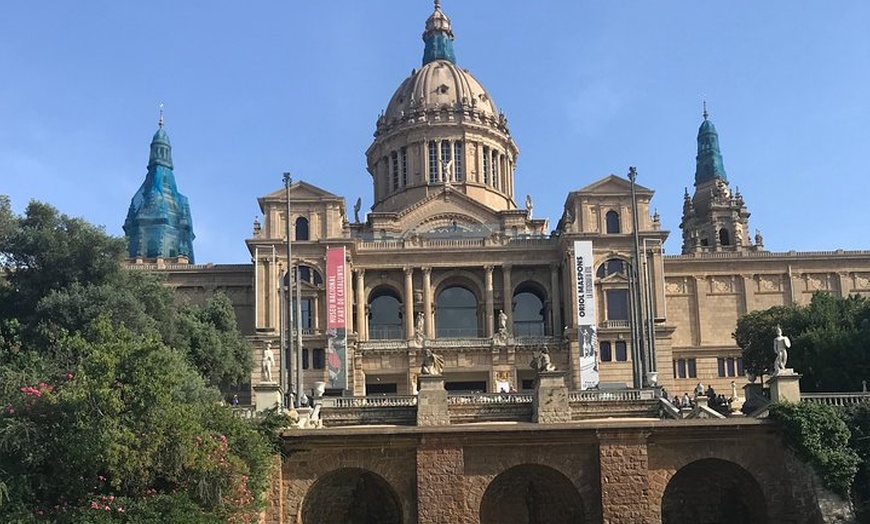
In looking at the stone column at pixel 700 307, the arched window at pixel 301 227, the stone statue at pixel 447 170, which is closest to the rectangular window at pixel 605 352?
the stone column at pixel 700 307

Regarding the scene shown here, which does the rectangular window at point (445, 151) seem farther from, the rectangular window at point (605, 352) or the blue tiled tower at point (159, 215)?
the blue tiled tower at point (159, 215)

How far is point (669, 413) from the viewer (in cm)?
4356

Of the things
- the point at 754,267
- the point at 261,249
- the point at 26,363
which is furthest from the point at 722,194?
the point at 26,363

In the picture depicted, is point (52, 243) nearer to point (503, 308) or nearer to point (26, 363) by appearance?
point (26, 363)

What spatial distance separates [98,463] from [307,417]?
499 inches

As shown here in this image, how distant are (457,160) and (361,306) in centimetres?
1962

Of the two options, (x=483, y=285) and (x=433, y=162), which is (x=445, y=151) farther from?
(x=483, y=285)

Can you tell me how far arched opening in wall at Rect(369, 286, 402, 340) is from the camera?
77750 mm

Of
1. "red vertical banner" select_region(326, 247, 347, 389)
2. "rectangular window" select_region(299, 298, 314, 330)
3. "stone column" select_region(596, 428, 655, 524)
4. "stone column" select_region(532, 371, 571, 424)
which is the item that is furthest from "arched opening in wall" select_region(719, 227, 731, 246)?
"stone column" select_region(596, 428, 655, 524)

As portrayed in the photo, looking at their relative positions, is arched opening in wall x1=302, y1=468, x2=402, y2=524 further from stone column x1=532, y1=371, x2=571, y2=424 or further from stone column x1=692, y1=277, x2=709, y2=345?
stone column x1=692, y1=277, x2=709, y2=345

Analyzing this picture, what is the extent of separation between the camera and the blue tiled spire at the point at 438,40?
101875 mm

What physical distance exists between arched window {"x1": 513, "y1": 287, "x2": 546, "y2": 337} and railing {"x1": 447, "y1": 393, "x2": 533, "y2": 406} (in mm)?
32418

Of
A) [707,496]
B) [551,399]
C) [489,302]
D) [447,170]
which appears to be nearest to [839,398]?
[707,496]

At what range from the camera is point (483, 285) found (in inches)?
3034
